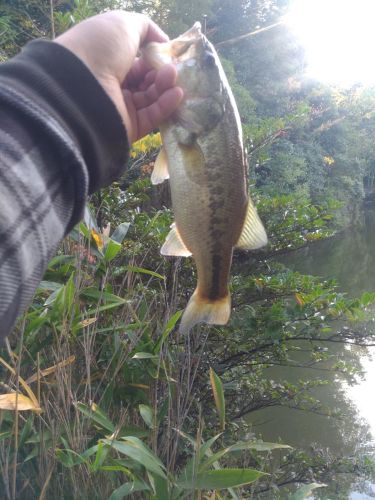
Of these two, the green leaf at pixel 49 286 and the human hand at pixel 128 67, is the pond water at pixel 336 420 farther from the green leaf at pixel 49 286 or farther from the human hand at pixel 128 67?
the human hand at pixel 128 67

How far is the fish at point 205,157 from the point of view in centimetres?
167

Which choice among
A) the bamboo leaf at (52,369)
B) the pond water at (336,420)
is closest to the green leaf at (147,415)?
the bamboo leaf at (52,369)

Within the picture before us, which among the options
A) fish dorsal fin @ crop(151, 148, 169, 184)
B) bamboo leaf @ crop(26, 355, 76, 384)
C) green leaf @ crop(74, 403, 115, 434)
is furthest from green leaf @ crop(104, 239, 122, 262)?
fish dorsal fin @ crop(151, 148, 169, 184)

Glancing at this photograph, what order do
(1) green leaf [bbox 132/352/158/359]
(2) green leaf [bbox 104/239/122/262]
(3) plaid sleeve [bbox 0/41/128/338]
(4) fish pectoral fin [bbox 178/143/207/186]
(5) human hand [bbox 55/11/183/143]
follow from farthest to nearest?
1. (2) green leaf [bbox 104/239/122/262]
2. (1) green leaf [bbox 132/352/158/359]
3. (4) fish pectoral fin [bbox 178/143/207/186]
4. (5) human hand [bbox 55/11/183/143]
5. (3) plaid sleeve [bbox 0/41/128/338]

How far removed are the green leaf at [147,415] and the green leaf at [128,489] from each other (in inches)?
11.2

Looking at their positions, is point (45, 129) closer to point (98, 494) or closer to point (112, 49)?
point (112, 49)

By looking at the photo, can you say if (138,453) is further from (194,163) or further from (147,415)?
(194,163)

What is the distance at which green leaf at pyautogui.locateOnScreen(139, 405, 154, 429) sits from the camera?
2400 mm

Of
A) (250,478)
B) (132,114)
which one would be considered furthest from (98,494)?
(132,114)

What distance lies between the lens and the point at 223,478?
2170 mm

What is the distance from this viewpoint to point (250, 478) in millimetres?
2146

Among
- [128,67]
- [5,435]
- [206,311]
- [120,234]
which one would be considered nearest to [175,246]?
[206,311]

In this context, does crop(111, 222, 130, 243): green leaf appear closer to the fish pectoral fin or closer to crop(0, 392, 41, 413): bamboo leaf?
crop(0, 392, 41, 413): bamboo leaf

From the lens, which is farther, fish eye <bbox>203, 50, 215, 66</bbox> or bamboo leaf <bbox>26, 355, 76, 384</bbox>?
bamboo leaf <bbox>26, 355, 76, 384</bbox>
